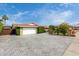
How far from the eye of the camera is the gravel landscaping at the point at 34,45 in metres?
10.1

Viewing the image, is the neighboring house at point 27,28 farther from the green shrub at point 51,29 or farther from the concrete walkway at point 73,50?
the concrete walkway at point 73,50

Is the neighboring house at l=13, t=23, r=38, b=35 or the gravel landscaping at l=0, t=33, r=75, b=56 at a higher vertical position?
the neighboring house at l=13, t=23, r=38, b=35

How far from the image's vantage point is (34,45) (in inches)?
440

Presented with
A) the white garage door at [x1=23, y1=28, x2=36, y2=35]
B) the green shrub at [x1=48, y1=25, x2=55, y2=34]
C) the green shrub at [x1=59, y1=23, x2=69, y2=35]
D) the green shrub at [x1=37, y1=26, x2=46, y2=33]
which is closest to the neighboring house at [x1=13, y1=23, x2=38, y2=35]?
the white garage door at [x1=23, y1=28, x2=36, y2=35]

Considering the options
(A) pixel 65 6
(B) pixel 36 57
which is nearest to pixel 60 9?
(A) pixel 65 6

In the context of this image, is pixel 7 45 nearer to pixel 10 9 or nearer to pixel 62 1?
→ pixel 10 9

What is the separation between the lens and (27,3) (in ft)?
35.0

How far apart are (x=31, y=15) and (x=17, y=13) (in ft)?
2.50

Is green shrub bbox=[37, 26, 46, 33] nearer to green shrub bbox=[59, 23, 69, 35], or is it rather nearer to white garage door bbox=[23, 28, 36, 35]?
white garage door bbox=[23, 28, 36, 35]

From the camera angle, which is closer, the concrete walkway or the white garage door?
the concrete walkway

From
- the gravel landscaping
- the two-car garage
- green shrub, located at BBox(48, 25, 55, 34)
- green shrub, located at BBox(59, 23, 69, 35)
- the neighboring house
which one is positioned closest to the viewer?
the gravel landscaping

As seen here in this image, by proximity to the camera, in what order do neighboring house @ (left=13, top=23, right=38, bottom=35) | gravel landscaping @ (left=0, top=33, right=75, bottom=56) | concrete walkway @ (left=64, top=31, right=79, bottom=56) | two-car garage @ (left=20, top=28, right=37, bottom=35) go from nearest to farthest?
concrete walkway @ (left=64, top=31, right=79, bottom=56)
gravel landscaping @ (left=0, top=33, right=75, bottom=56)
neighboring house @ (left=13, top=23, right=38, bottom=35)
two-car garage @ (left=20, top=28, right=37, bottom=35)

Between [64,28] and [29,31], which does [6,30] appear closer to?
[29,31]

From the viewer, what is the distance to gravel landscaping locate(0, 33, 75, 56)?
10.1m
